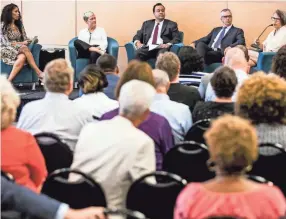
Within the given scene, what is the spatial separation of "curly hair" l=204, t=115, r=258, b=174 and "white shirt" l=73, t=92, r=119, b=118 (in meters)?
2.01

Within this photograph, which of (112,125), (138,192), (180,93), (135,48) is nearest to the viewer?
(138,192)

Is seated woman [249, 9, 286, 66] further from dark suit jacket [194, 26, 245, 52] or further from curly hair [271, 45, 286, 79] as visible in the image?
curly hair [271, 45, 286, 79]

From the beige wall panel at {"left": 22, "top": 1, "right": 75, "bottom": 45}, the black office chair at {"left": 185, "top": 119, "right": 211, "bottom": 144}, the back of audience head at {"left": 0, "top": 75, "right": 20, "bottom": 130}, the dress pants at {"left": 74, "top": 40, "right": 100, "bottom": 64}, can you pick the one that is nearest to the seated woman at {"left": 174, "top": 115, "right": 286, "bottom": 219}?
the back of audience head at {"left": 0, "top": 75, "right": 20, "bottom": 130}

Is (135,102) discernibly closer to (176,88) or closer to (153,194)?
(153,194)

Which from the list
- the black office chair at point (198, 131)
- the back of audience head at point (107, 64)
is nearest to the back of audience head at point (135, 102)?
the black office chair at point (198, 131)

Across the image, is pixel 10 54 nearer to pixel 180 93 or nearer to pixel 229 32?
pixel 229 32

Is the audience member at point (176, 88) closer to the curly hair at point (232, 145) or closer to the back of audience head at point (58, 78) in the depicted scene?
the back of audience head at point (58, 78)

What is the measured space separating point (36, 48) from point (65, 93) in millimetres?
4959

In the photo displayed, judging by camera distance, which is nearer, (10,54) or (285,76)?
(285,76)

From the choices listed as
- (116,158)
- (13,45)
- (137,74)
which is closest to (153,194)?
(116,158)

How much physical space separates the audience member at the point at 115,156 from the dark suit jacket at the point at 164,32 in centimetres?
603

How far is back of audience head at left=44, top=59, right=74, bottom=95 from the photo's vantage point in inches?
144

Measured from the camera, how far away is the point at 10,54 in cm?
819

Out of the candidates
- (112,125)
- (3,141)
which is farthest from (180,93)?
(3,141)
